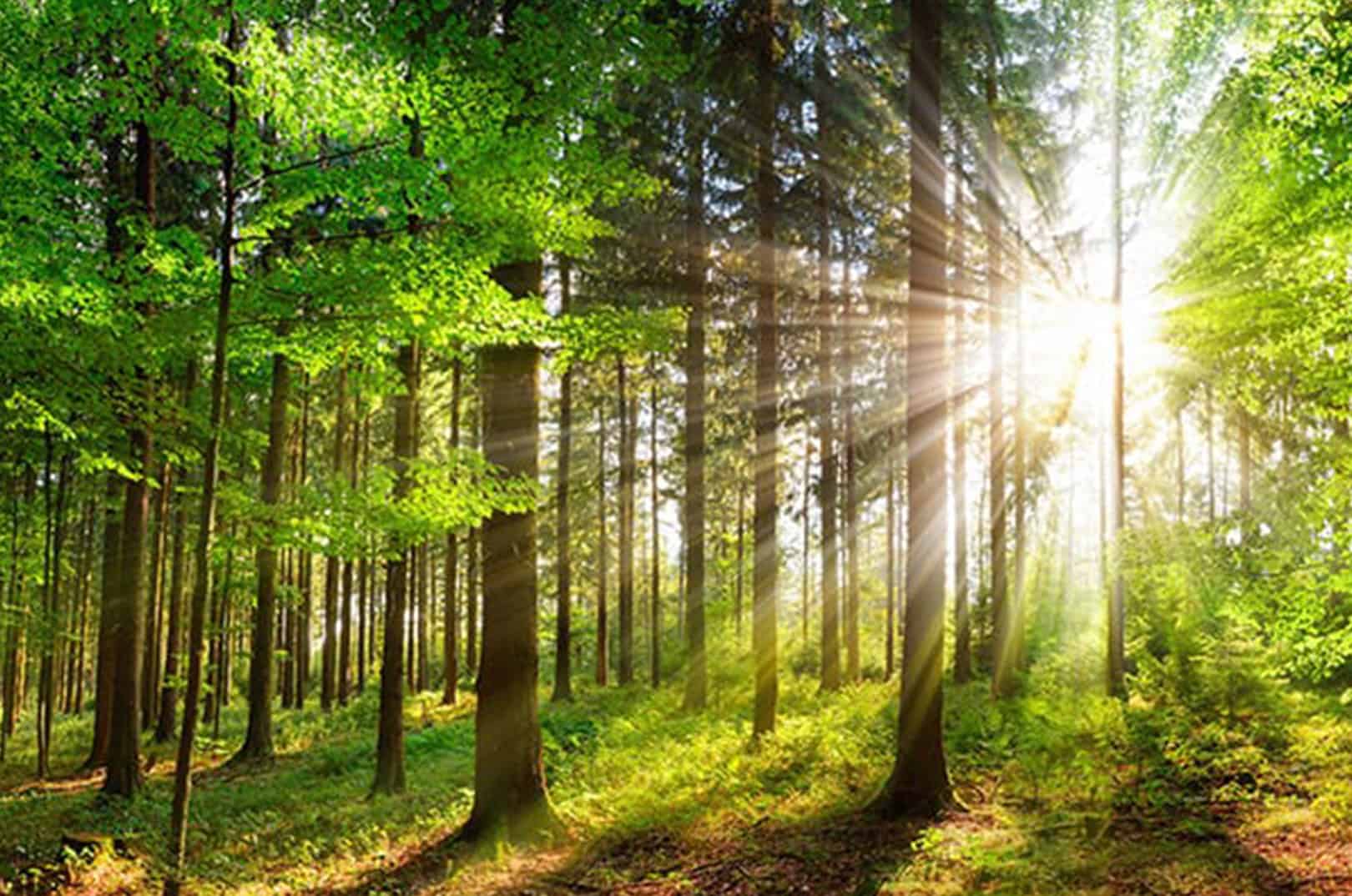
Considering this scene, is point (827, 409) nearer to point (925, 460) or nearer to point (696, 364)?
point (696, 364)

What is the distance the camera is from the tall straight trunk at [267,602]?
54.0 feet

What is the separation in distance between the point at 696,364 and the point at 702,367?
186mm

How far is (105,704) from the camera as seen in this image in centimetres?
1510

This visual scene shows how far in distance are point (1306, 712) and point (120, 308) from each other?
50.9 feet

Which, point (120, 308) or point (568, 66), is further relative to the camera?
point (120, 308)

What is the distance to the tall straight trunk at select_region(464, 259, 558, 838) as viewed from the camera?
906 centimetres

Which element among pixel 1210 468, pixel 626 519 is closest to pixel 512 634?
pixel 626 519

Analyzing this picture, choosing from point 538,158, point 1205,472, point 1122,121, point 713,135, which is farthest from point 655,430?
point 1205,472

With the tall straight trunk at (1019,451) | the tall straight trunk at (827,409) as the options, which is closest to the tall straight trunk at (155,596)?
the tall straight trunk at (827,409)

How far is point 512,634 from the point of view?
933 centimetres

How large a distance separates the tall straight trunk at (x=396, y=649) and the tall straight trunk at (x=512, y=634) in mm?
3120

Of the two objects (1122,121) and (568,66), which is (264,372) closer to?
(568,66)

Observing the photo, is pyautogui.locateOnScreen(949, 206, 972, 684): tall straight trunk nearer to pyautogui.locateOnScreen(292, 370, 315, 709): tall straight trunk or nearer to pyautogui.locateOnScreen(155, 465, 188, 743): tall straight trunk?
pyautogui.locateOnScreen(155, 465, 188, 743): tall straight trunk

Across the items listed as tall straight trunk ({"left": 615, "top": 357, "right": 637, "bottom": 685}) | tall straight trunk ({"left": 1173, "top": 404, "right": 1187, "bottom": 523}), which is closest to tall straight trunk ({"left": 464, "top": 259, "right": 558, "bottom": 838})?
tall straight trunk ({"left": 615, "top": 357, "right": 637, "bottom": 685})
